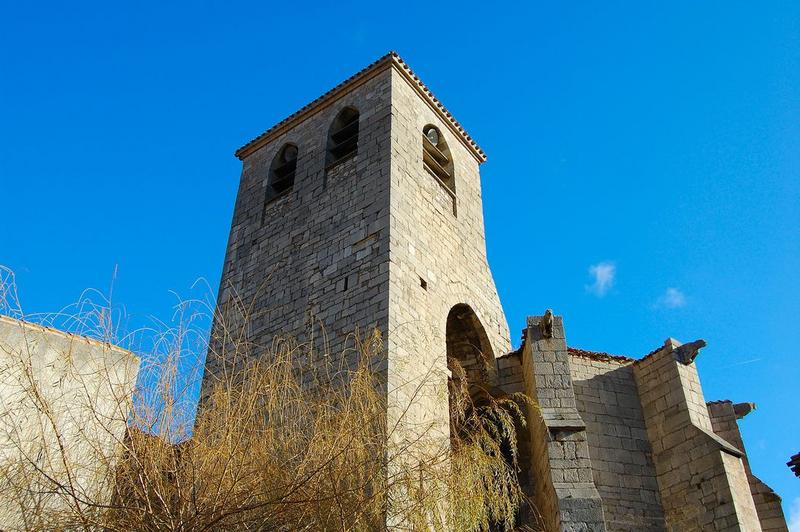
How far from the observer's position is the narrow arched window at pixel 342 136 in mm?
10780

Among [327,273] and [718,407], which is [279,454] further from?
[718,407]

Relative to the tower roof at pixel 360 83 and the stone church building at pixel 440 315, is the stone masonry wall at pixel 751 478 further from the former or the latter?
the tower roof at pixel 360 83

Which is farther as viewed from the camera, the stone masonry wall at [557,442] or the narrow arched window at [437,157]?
the narrow arched window at [437,157]

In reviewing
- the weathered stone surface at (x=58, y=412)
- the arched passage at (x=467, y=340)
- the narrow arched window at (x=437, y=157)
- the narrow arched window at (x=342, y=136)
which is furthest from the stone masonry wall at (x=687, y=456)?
the weathered stone surface at (x=58, y=412)

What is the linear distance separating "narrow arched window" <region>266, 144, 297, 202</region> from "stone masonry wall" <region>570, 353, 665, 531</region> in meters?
5.39

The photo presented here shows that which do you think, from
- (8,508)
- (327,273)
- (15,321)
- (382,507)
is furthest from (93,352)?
(327,273)

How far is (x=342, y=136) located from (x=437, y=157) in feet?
5.18

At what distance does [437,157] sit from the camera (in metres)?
11.6

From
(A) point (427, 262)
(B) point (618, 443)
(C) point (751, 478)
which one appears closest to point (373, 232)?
(A) point (427, 262)

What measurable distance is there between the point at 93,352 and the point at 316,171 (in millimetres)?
5864

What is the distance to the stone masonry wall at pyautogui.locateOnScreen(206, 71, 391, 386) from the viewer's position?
337 inches

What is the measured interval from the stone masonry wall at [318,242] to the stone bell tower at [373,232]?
0.07 feet

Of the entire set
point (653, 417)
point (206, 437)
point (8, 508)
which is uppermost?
point (653, 417)

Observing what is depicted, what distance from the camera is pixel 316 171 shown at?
10.8 meters
